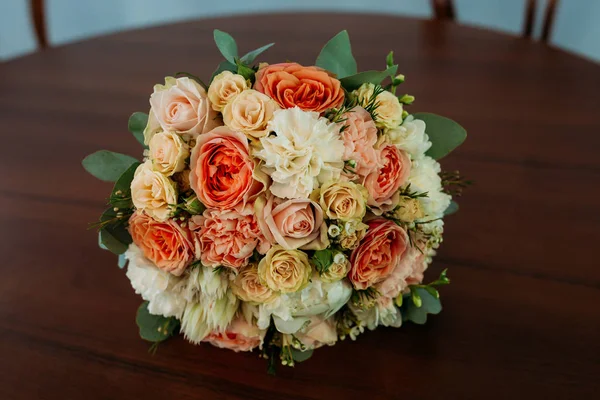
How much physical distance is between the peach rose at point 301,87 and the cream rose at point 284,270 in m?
0.15

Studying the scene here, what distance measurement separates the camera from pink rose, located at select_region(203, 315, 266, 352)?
0.72 metres

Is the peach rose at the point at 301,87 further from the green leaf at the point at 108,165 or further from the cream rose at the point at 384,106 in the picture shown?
the green leaf at the point at 108,165

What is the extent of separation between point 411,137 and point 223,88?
8.3 inches

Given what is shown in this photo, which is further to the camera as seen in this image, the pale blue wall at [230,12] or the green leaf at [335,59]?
the pale blue wall at [230,12]

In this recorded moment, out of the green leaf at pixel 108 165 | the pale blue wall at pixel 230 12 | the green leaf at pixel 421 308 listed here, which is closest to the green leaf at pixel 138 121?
the green leaf at pixel 108 165

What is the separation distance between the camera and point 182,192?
663 millimetres

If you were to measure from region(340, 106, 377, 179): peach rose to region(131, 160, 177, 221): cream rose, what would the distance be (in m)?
0.19

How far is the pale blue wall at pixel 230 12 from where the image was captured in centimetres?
210

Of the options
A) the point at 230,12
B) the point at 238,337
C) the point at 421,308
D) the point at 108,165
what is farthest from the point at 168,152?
the point at 230,12

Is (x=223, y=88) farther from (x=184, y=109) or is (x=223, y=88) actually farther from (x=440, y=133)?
(x=440, y=133)

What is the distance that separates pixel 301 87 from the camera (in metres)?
0.65

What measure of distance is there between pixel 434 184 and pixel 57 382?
51cm

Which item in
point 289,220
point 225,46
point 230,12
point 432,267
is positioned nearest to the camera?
point 289,220

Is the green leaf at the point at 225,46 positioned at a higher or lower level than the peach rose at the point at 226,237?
higher
